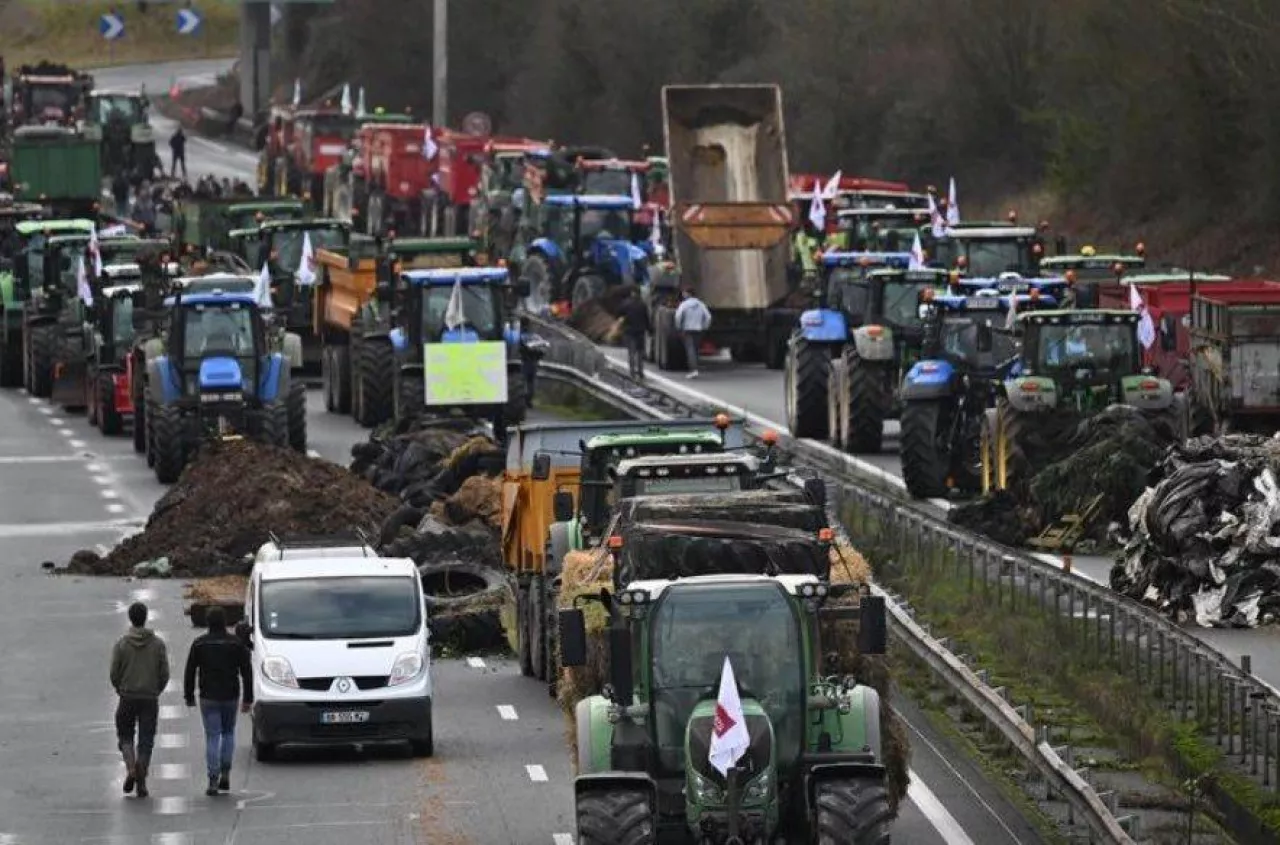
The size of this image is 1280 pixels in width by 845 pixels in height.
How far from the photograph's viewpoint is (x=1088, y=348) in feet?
131

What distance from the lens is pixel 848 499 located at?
3547cm

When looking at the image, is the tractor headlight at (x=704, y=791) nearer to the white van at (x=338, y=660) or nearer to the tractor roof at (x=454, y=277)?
the white van at (x=338, y=660)

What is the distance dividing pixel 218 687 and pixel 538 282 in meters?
42.6

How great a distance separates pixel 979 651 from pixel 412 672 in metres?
4.66

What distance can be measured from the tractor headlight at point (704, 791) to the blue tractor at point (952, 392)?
21593 mm

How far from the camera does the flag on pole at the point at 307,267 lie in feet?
185

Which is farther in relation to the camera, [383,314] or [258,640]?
[383,314]

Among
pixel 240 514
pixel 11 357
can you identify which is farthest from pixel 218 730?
pixel 11 357

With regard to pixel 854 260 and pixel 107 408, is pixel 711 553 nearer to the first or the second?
pixel 854 260

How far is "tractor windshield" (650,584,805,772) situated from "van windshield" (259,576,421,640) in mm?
6957

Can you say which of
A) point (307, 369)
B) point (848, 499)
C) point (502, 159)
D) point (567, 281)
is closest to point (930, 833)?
point (848, 499)

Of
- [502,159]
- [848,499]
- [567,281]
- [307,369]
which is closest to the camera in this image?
[848,499]

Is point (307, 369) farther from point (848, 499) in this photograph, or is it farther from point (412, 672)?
point (412, 672)

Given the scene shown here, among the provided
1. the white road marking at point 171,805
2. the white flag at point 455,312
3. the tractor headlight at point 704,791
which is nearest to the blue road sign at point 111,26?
the white flag at point 455,312
